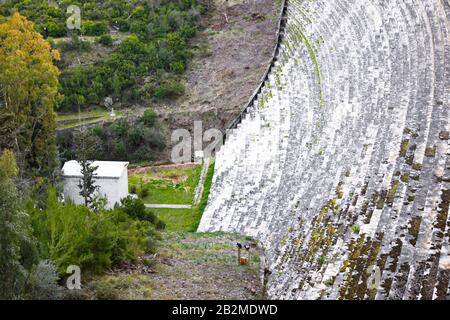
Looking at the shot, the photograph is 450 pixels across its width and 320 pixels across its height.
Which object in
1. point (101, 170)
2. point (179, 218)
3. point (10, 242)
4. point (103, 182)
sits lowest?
point (179, 218)

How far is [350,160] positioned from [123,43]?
20662 mm

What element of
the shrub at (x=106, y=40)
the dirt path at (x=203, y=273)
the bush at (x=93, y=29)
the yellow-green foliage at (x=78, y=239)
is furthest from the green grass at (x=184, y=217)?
the bush at (x=93, y=29)

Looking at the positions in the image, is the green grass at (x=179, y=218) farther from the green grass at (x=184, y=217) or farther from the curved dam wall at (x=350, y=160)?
the curved dam wall at (x=350, y=160)

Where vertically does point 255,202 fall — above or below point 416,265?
below

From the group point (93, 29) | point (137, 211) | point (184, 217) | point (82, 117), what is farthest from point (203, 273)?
point (93, 29)

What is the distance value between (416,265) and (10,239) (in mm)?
Result: 5995

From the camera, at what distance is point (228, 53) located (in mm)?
34812

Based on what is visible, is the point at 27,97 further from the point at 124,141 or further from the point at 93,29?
the point at 93,29

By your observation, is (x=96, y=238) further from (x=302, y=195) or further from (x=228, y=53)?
(x=228, y=53)

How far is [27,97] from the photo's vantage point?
1947 cm

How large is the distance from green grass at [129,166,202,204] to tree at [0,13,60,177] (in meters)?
3.36

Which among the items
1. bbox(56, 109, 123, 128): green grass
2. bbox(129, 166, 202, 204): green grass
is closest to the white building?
bbox(129, 166, 202, 204): green grass

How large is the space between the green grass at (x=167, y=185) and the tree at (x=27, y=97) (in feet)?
11.0

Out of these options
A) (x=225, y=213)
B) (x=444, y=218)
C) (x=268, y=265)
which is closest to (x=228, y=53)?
(x=225, y=213)
